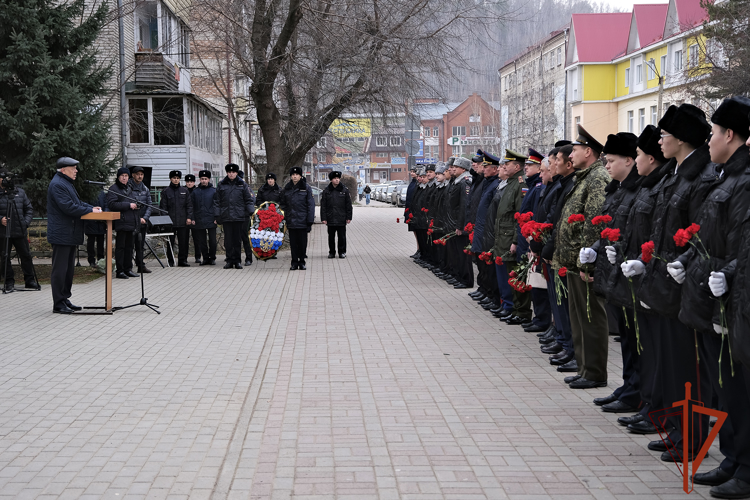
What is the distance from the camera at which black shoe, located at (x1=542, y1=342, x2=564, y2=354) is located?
865cm

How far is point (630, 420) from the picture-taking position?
5930 mm

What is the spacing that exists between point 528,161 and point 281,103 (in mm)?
17632

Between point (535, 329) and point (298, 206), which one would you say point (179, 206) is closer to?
point (298, 206)

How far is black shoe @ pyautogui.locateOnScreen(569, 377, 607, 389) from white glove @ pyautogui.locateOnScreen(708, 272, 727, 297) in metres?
3.09

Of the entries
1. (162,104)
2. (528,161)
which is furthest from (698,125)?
(162,104)

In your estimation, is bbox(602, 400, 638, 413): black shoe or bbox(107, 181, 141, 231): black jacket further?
bbox(107, 181, 141, 231): black jacket

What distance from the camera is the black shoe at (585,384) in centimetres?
715

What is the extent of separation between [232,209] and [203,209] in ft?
3.31

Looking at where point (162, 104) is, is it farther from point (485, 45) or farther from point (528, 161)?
point (528, 161)

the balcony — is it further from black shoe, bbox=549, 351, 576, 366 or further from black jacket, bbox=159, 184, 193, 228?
black shoe, bbox=549, 351, 576, 366

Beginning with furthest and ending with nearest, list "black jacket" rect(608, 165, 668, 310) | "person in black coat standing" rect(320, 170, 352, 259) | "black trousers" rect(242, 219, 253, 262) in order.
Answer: "person in black coat standing" rect(320, 170, 352, 259)
"black trousers" rect(242, 219, 253, 262)
"black jacket" rect(608, 165, 668, 310)

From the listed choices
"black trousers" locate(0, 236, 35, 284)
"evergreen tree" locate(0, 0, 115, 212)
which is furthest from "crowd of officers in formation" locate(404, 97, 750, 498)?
"evergreen tree" locate(0, 0, 115, 212)

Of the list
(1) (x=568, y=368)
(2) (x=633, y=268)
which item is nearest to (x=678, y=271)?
(2) (x=633, y=268)

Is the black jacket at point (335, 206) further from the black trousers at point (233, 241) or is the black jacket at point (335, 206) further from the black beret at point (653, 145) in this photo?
the black beret at point (653, 145)
